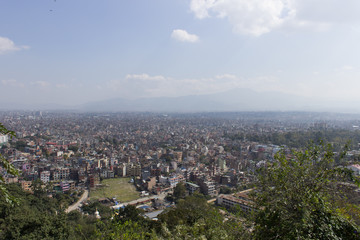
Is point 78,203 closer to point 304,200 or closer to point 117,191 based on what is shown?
point 117,191

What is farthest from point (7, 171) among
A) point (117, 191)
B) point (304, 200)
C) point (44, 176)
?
point (44, 176)

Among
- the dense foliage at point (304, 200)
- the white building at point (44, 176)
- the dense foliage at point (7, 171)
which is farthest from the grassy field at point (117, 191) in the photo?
the dense foliage at point (7, 171)

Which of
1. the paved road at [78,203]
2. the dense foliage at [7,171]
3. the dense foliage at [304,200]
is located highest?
the dense foliage at [7,171]

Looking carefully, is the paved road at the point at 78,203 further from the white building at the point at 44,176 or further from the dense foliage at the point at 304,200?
the dense foliage at the point at 304,200

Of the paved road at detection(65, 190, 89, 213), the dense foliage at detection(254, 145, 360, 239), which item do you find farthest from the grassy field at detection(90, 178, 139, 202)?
the dense foliage at detection(254, 145, 360, 239)

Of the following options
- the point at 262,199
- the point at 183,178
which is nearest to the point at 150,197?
the point at 183,178

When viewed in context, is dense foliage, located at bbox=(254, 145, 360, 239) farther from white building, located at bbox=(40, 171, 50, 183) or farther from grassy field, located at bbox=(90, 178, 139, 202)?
white building, located at bbox=(40, 171, 50, 183)

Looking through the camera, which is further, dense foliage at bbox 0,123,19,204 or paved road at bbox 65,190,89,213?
paved road at bbox 65,190,89,213

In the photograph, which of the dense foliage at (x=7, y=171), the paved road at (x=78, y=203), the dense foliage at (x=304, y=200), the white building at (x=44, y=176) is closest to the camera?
the dense foliage at (x=7, y=171)
